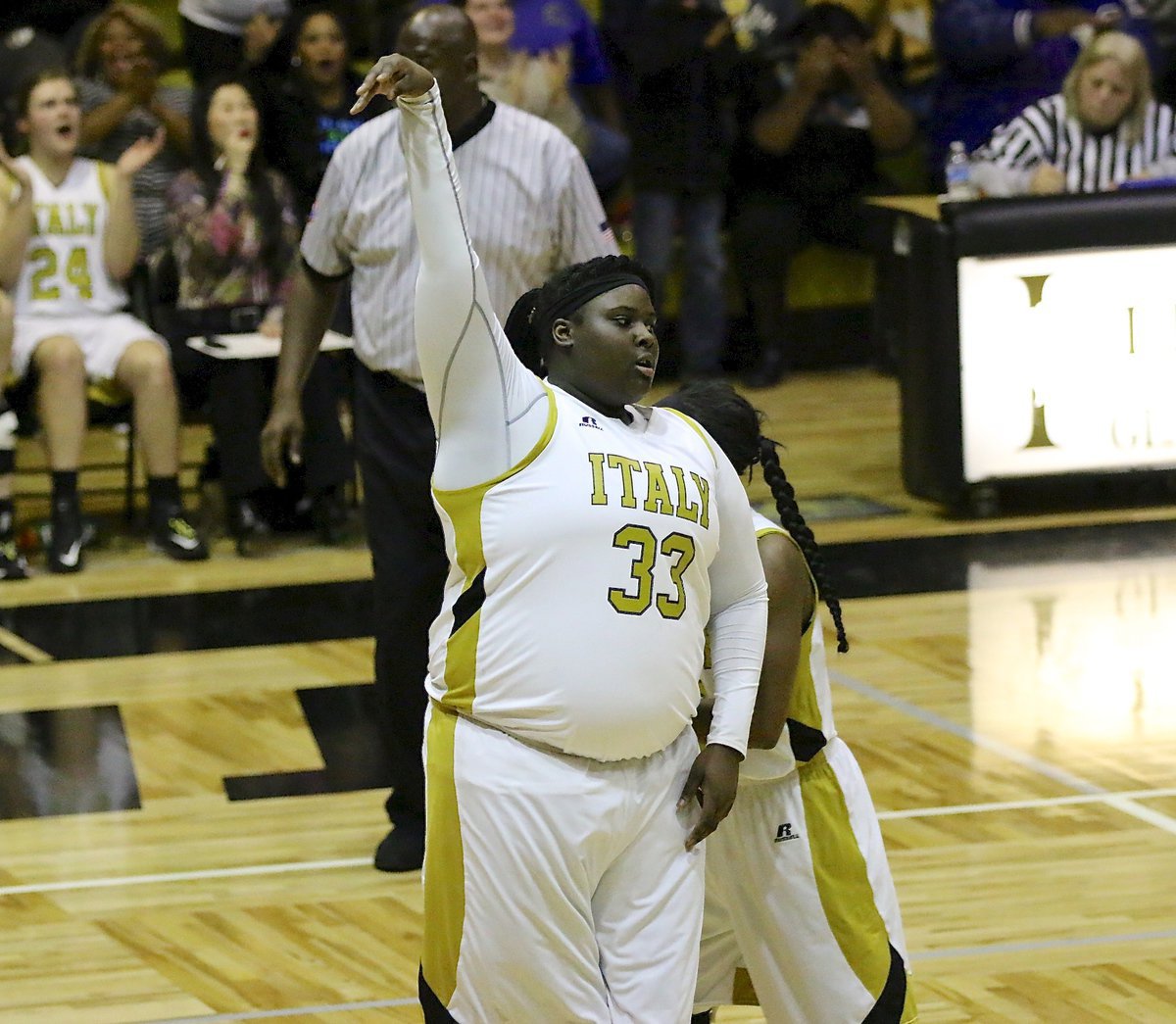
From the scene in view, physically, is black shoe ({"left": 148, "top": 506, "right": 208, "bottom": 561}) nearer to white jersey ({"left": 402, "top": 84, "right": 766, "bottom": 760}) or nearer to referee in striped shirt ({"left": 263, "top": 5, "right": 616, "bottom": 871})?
referee in striped shirt ({"left": 263, "top": 5, "right": 616, "bottom": 871})

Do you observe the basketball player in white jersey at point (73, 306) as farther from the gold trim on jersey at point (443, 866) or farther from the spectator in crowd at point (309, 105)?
the gold trim on jersey at point (443, 866)

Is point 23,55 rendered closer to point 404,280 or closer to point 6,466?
point 6,466

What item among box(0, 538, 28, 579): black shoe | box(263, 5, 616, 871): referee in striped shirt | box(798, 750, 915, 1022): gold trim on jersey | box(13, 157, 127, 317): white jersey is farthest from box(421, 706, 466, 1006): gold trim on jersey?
box(13, 157, 127, 317): white jersey

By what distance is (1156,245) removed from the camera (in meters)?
8.34

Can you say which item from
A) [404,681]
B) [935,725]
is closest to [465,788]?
[404,681]

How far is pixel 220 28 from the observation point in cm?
993

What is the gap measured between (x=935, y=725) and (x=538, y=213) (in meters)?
1.89

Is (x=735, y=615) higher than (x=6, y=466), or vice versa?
(x=735, y=615)

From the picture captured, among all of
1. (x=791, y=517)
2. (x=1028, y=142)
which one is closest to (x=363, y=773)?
(x=791, y=517)

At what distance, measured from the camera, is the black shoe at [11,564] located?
784 cm

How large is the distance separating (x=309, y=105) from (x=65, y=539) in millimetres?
2165

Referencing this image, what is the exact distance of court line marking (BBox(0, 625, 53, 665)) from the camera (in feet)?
22.2

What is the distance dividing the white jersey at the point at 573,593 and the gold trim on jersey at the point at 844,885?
54 centimetres

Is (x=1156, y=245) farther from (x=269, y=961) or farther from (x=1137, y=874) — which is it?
(x=269, y=961)
